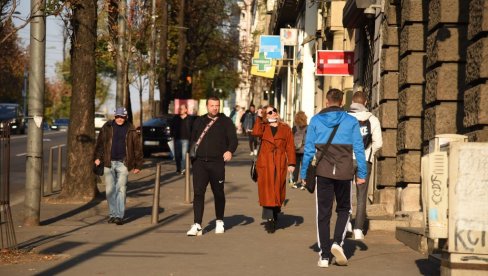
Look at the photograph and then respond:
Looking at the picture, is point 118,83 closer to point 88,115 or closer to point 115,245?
point 88,115

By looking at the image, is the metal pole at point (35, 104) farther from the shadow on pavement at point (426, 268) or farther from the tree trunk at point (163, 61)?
the tree trunk at point (163, 61)

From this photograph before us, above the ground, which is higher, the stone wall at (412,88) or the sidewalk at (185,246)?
the stone wall at (412,88)

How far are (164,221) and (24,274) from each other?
6.56m

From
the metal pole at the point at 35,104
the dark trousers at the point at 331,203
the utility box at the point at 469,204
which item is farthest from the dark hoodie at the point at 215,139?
the utility box at the point at 469,204

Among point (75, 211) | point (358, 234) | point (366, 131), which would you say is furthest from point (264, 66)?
point (358, 234)

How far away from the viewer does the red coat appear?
618 inches

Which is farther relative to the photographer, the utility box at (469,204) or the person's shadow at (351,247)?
the person's shadow at (351,247)

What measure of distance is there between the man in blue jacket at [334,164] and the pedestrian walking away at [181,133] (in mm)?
18139

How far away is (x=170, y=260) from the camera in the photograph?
1218cm

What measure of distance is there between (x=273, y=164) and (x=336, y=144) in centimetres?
377

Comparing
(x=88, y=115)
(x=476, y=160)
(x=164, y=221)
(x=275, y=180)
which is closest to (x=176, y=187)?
(x=88, y=115)

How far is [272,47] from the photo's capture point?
1716 inches

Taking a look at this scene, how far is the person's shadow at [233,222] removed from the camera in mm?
16391

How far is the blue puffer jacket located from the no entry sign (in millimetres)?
12301
